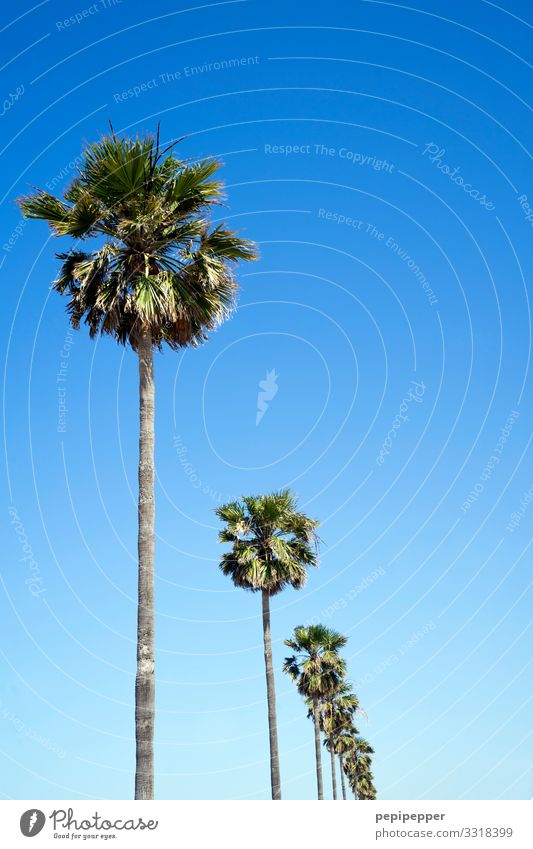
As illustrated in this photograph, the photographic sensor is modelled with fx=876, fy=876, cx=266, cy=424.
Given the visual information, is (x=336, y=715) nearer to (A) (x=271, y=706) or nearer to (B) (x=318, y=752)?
(B) (x=318, y=752)

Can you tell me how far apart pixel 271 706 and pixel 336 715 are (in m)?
26.6

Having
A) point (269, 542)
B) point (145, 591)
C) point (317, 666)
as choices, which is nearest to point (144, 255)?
point (145, 591)

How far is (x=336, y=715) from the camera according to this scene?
5916 cm

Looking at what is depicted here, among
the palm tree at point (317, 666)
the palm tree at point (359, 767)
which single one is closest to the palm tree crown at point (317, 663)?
the palm tree at point (317, 666)

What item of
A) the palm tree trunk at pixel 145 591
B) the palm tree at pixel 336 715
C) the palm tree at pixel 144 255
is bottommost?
the palm tree trunk at pixel 145 591

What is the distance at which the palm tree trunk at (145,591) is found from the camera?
14.3 m

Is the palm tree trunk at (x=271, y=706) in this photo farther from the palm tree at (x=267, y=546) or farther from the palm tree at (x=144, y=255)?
the palm tree at (x=144, y=255)

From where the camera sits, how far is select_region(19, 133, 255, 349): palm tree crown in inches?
680

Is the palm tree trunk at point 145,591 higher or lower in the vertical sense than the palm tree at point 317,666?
lower

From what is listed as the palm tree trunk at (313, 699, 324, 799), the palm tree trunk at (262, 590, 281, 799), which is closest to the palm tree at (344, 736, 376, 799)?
the palm tree trunk at (313, 699, 324, 799)

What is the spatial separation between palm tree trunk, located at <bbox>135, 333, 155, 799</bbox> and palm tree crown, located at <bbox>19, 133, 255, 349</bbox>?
796 millimetres

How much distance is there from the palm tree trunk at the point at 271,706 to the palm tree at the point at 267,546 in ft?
0.15
